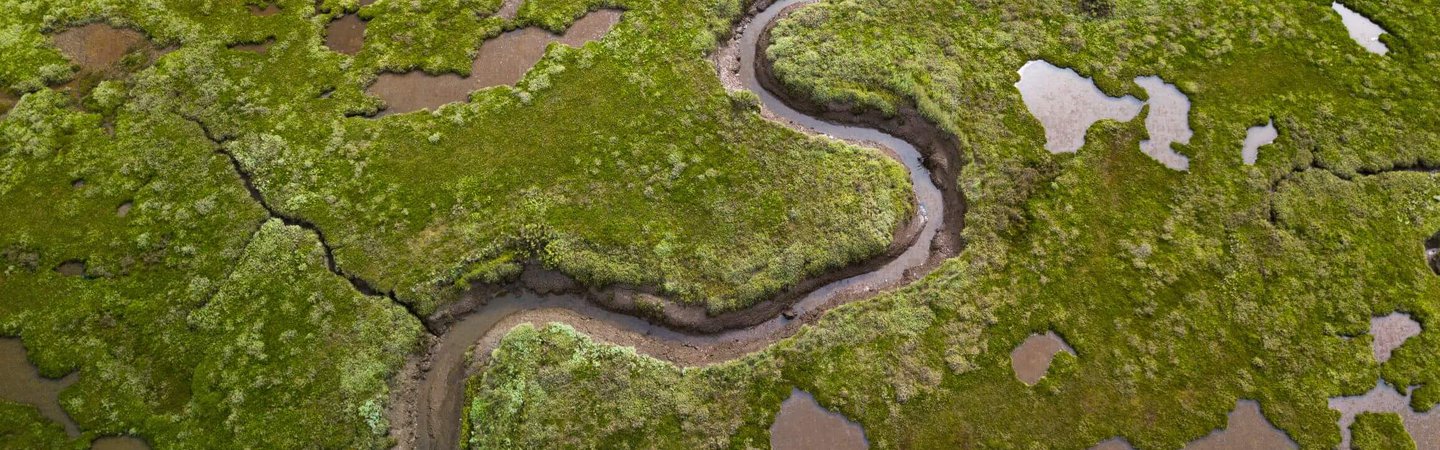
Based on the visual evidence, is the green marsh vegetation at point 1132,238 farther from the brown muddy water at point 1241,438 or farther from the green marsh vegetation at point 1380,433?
the green marsh vegetation at point 1380,433

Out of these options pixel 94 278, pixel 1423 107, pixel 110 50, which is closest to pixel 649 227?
pixel 94 278

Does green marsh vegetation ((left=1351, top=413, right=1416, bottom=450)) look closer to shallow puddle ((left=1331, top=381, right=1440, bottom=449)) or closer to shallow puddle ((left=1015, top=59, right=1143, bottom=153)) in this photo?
shallow puddle ((left=1331, top=381, right=1440, bottom=449))

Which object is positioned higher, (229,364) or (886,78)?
(886,78)

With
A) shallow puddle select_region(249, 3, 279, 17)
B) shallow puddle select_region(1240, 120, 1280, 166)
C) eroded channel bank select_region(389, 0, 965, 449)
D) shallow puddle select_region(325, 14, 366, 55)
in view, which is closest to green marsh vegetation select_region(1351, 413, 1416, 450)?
shallow puddle select_region(1240, 120, 1280, 166)

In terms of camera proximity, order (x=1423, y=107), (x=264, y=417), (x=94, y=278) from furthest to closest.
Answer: (x=1423, y=107)
(x=94, y=278)
(x=264, y=417)

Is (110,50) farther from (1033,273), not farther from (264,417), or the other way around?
(1033,273)

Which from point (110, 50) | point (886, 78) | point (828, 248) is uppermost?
point (110, 50)

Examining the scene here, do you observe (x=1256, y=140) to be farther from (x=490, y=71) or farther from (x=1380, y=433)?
(x=490, y=71)
